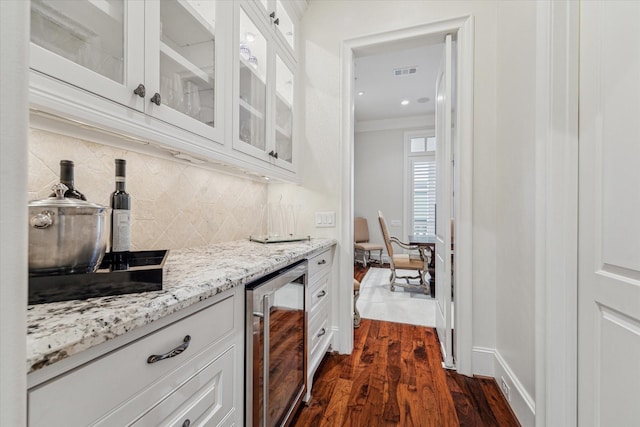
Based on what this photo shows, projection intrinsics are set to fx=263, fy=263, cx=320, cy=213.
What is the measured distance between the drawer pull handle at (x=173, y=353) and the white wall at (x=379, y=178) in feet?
18.3

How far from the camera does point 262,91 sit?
5.36ft

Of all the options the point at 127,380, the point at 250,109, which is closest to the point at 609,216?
the point at 127,380

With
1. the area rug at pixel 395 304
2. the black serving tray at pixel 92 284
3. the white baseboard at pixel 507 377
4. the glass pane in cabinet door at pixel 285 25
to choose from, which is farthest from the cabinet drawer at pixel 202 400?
the area rug at pixel 395 304

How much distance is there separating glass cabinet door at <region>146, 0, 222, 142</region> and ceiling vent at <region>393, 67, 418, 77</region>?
3.40 m

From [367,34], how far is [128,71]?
1.86 m

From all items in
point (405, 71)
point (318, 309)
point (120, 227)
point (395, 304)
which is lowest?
point (395, 304)

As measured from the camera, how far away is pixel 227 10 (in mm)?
1246

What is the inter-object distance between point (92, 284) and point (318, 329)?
Answer: 4.56ft

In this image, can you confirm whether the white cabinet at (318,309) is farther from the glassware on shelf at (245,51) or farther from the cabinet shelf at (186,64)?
the glassware on shelf at (245,51)

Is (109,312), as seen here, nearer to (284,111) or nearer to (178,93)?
(178,93)

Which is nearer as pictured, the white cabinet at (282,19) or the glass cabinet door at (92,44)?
the glass cabinet door at (92,44)

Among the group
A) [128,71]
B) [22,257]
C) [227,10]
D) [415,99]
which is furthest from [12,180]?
[415,99]

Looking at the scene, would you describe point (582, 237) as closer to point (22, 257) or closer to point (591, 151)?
point (591, 151)

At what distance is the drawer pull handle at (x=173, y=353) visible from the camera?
0.56m
